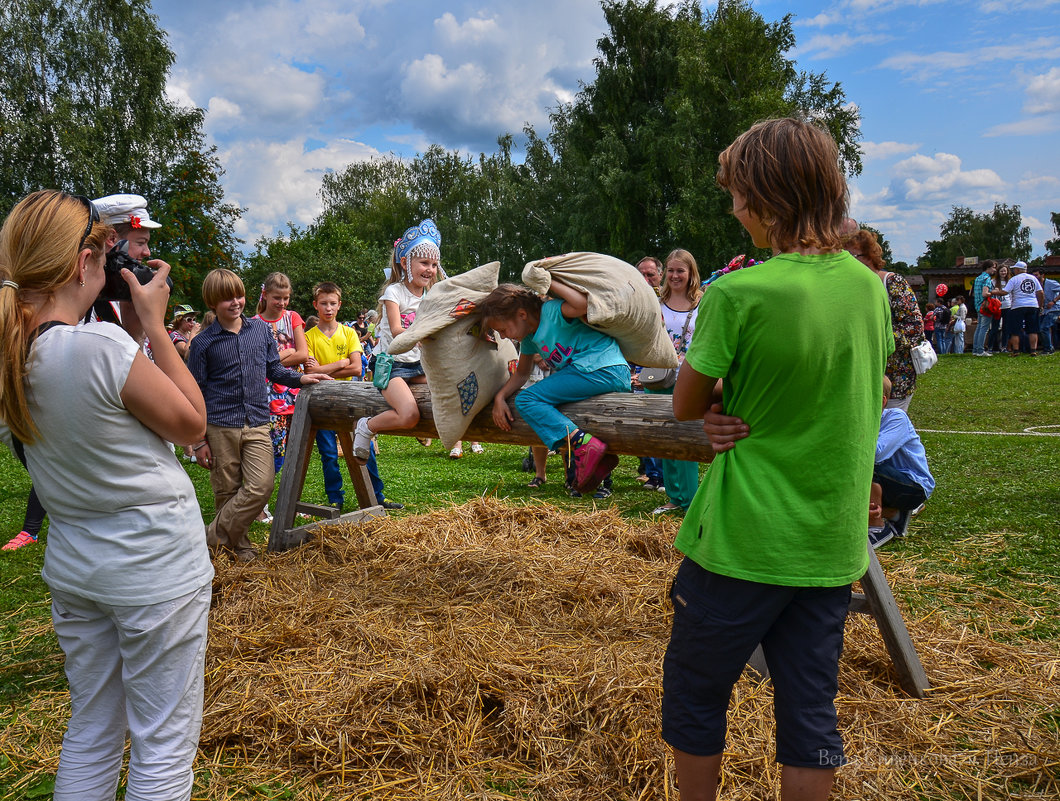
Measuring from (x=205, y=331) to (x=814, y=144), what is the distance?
486 centimetres

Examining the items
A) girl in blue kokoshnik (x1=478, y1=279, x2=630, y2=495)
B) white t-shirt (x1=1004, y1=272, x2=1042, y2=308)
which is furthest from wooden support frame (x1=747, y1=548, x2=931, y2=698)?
white t-shirt (x1=1004, y1=272, x2=1042, y2=308)

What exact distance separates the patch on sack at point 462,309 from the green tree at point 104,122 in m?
28.3

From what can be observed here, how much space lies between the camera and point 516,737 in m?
3.07

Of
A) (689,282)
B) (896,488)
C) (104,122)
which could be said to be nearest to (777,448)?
(896,488)

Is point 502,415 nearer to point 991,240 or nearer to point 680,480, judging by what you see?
point 680,480

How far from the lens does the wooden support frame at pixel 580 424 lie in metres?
3.34

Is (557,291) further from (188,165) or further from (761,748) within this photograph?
(188,165)

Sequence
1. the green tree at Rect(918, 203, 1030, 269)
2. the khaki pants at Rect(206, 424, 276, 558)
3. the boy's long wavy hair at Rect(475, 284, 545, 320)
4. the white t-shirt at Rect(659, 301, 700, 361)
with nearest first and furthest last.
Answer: the boy's long wavy hair at Rect(475, 284, 545, 320)
the khaki pants at Rect(206, 424, 276, 558)
the white t-shirt at Rect(659, 301, 700, 361)
the green tree at Rect(918, 203, 1030, 269)

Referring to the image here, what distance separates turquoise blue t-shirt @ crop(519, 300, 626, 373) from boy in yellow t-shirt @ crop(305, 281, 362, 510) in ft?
11.2

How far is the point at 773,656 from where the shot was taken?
207 cm

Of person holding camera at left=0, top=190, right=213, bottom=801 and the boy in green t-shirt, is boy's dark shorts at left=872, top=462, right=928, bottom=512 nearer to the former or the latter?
the boy in green t-shirt

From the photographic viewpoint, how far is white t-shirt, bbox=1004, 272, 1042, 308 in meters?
17.0

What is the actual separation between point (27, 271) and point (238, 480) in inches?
149

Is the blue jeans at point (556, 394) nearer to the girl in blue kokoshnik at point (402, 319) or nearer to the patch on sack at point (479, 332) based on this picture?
the patch on sack at point (479, 332)
